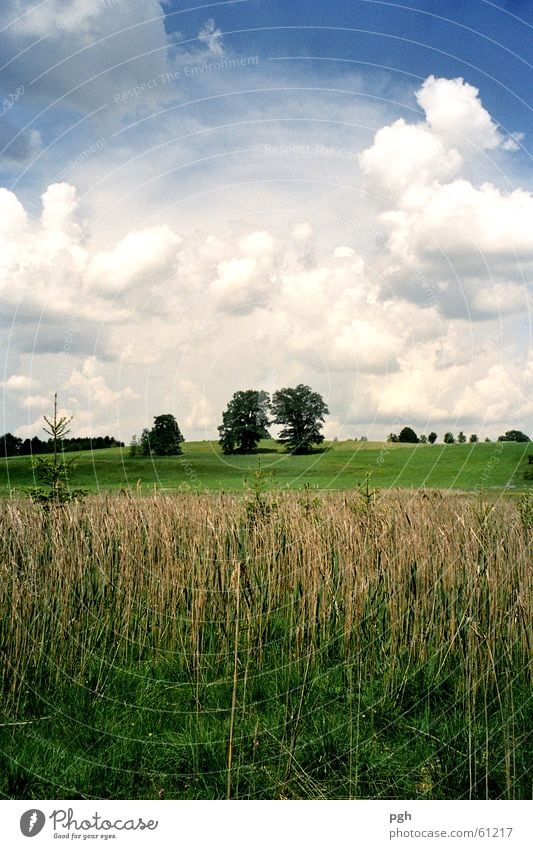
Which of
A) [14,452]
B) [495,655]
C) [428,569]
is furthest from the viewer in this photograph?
[14,452]

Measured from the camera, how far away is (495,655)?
4320 mm

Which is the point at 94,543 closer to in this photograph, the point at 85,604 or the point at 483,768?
the point at 85,604

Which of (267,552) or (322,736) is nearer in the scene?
(322,736)

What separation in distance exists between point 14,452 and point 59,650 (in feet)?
8.78

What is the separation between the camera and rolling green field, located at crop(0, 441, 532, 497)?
6.50 m
